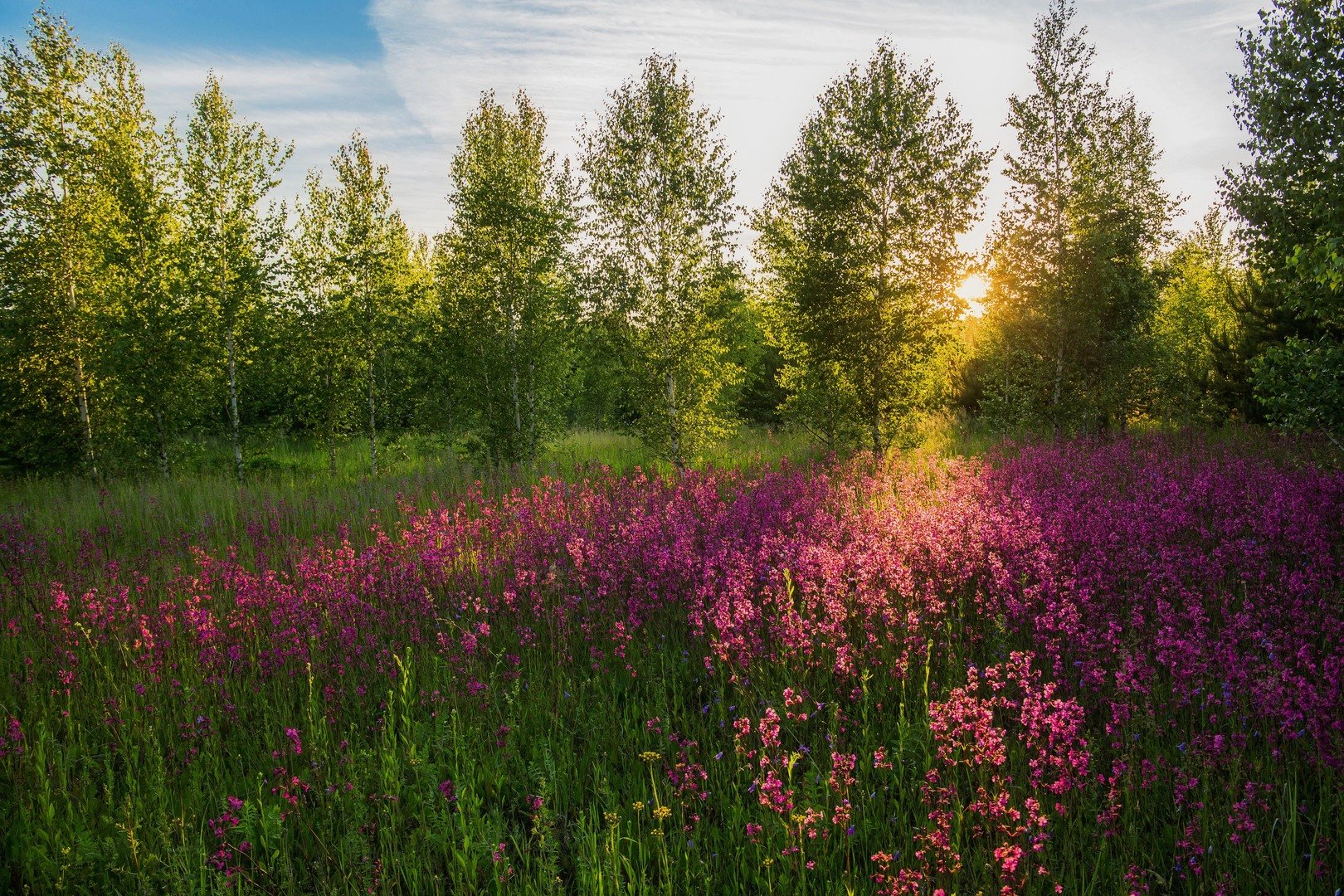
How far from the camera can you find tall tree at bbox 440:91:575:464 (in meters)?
15.3

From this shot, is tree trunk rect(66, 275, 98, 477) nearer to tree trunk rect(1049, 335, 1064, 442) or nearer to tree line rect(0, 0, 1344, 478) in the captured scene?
tree line rect(0, 0, 1344, 478)

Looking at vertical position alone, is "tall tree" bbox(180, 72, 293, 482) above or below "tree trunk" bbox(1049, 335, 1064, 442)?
above

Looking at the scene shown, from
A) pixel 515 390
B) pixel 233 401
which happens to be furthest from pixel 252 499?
pixel 233 401

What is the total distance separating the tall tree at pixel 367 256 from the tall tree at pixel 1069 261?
15.7 meters

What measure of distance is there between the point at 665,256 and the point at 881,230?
4413 millimetres

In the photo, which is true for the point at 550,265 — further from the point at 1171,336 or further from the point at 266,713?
the point at 1171,336

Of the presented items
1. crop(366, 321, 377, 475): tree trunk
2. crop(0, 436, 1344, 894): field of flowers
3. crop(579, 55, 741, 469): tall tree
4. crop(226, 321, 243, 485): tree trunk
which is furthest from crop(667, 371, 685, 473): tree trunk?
crop(226, 321, 243, 485): tree trunk

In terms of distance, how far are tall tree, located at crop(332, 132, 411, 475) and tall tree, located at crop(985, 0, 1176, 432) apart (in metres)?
15.7

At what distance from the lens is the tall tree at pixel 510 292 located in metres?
15.3

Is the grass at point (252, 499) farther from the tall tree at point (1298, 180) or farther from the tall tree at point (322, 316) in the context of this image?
the tall tree at point (1298, 180)

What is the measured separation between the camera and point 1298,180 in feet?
33.5

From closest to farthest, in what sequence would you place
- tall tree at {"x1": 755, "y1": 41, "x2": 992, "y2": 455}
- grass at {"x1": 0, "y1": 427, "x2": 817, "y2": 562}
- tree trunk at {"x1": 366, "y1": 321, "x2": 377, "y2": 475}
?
grass at {"x1": 0, "y1": 427, "x2": 817, "y2": 562} → tall tree at {"x1": 755, "y1": 41, "x2": 992, "y2": 455} → tree trunk at {"x1": 366, "y1": 321, "x2": 377, "y2": 475}

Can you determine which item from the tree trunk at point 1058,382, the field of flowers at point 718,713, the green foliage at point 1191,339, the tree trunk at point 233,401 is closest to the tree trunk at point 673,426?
the field of flowers at point 718,713

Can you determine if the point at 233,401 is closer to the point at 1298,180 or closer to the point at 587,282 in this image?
the point at 587,282
